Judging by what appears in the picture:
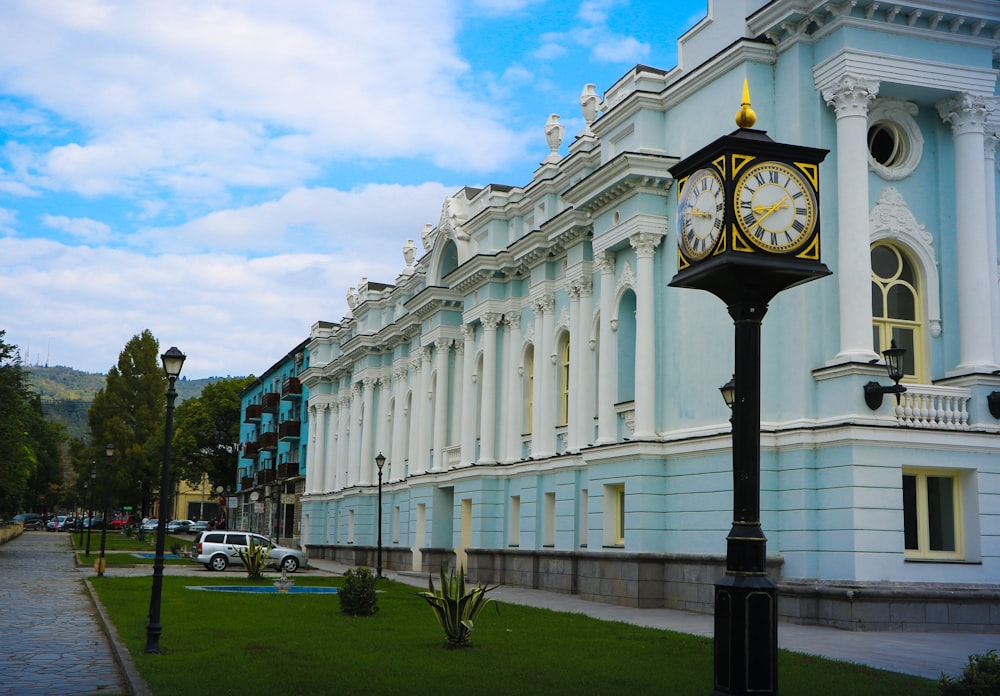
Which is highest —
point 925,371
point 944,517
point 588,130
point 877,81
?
point 588,130

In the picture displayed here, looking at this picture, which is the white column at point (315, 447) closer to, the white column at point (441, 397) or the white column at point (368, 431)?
the white column at point (368, 431)

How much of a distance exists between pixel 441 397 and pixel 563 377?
9.00 metres

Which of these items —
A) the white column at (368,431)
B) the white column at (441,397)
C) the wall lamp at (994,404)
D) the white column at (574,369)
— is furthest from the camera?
the white column at (368,431)

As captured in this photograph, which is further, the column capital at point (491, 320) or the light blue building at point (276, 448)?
the light blue building at point (276, 448)

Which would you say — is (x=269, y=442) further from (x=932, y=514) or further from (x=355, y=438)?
(x=932, y=514)

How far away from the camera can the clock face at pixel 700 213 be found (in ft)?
27.0

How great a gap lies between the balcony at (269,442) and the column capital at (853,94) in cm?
5543

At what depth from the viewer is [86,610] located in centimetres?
2164

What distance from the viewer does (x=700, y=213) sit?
8.49 metres

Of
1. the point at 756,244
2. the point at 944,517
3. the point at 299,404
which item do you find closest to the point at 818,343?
the point at 944,517

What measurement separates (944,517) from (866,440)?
254 cm

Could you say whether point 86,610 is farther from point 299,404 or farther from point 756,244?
point 299,404

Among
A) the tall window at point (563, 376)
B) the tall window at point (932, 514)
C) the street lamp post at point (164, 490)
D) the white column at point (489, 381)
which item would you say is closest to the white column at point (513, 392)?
the white column at point (489, 381)

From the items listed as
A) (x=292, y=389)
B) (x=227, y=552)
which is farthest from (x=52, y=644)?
(x=292, y=389)
